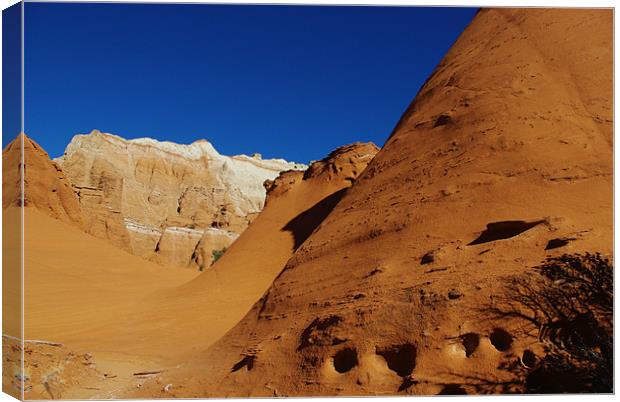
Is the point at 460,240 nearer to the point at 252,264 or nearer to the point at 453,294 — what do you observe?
the point at 453,294

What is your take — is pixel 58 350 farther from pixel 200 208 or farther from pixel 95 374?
pixel 200 208

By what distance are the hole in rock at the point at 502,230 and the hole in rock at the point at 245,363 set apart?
3.23 metres

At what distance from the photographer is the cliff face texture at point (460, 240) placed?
668 cm

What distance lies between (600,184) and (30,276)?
59.2 ft

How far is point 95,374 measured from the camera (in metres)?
10.7

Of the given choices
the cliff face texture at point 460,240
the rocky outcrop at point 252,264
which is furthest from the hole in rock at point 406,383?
the rocky outcrop at point 252,264

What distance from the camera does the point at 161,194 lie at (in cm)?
7269

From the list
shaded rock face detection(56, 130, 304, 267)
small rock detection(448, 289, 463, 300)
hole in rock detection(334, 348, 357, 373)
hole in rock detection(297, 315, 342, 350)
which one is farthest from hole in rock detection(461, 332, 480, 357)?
shaded rock face detection(56, 130, 304, 267)

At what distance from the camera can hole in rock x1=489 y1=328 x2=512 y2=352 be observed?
6.48 meters

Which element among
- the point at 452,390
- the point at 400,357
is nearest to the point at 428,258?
the point at 400,357

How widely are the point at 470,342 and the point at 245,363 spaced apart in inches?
129

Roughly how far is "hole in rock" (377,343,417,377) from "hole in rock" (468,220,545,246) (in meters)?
1.71

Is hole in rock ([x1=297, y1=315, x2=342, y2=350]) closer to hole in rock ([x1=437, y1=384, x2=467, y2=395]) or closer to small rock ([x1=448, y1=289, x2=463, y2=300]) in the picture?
small rock ([x1=448, y1=289, x2=463, y2=300])

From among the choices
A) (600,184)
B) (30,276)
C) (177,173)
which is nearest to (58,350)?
(600,184)
